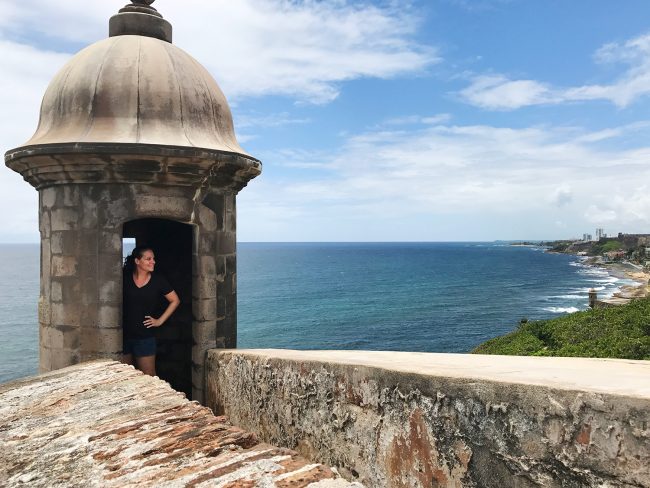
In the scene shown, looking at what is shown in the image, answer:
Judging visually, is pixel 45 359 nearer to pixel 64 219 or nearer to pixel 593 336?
pixel 64 219

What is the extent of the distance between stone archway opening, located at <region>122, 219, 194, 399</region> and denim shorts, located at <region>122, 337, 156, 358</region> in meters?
0.86

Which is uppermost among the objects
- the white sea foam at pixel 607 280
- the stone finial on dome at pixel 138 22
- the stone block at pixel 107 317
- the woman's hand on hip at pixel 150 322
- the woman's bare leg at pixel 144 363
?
the stone finial on dome at pixel 138 22

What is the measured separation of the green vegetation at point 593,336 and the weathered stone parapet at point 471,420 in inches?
419

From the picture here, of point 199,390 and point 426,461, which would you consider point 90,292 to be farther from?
point 426,461

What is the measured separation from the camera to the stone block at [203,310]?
5.35m

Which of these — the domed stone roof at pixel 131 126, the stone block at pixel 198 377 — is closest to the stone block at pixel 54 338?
the stone block at pixel 198 377

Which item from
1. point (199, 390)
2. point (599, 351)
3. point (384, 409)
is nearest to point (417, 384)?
point (384, 409)

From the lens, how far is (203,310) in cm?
535

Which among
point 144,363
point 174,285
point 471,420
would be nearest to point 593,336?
point 174,285

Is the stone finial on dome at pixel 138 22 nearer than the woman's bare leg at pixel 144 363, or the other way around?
the woman's bare leg at pixel 144 363

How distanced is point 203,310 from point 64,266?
1378mm

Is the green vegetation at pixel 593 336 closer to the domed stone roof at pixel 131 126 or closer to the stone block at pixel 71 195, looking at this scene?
the domed stone roof at pixel 131 126

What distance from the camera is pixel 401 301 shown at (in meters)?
59.4

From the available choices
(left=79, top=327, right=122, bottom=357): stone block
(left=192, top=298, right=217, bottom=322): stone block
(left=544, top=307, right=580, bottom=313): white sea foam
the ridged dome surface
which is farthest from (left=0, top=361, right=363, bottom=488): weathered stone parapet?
(left=544, top=307, right=580, bottom=313): white sea foam
